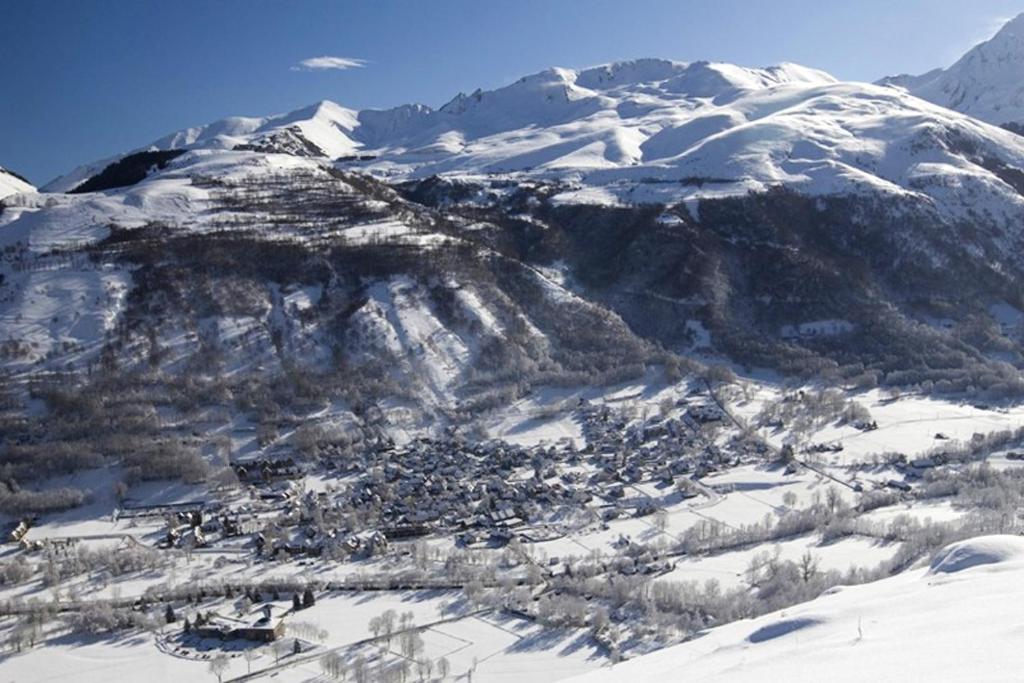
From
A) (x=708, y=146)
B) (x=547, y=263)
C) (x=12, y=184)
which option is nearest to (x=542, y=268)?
(x=547, y=263)

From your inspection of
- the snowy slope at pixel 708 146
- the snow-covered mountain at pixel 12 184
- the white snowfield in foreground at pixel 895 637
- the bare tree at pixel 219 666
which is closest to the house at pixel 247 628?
the bare tree at pixel 219 666

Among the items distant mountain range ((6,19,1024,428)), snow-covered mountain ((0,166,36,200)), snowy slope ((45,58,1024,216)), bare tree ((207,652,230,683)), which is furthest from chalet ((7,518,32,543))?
snow-covered mountain ((0,166,36,200))

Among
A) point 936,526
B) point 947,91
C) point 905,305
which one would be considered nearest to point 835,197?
point 905,305

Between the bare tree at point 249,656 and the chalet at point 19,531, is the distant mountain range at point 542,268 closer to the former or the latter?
the chalet at point 19,531

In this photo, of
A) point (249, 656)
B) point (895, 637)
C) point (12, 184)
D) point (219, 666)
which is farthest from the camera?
point (12, 184)

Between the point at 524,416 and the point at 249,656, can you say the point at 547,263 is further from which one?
the point at 249,656

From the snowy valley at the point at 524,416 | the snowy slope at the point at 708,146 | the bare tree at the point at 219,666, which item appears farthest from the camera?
the snowy slope at the point at 708,146

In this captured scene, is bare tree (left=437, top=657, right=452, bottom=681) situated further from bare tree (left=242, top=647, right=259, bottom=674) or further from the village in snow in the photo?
bare tree (left=242, top=647, right=259, bottom=674)
